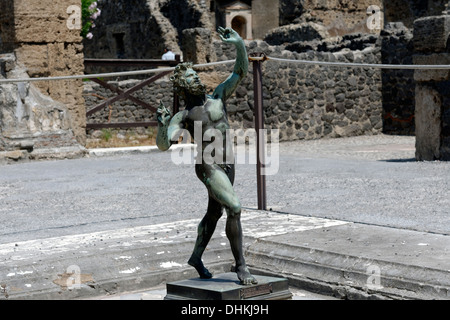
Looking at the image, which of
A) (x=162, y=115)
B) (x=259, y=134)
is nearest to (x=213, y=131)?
(x=162, y=115)

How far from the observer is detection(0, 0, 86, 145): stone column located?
1098 cm

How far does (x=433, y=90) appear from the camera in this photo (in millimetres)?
9289

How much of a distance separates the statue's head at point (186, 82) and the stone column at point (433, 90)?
6.01m

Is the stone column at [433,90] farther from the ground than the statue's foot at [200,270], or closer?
farther from the ground

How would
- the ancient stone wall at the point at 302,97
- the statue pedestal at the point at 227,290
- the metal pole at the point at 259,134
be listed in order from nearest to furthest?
the statue pedestal at the point at 227,290 → the metal pole at the point at 259,134 → the ancient stone wall at the point at 302,97

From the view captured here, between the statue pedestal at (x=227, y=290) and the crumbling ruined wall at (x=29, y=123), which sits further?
the crumbling ruined wall at (x=29, y=123)

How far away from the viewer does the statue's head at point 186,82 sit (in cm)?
368

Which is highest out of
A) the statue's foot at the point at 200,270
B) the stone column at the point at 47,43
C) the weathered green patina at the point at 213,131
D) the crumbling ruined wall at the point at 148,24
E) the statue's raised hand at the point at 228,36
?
the crumbling ruined wall at the point at 148,24

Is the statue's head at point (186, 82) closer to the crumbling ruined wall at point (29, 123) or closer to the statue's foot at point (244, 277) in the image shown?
the statue's foot at point (244, 277)

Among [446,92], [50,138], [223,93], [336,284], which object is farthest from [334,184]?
[50,138]

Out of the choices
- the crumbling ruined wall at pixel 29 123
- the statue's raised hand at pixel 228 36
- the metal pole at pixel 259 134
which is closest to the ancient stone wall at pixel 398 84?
the crumbling ruined wall at pixel 29 123

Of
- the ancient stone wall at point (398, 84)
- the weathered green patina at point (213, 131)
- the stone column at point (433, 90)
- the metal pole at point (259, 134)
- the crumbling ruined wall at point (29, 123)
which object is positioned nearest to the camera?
the weathered green patina at point (213, 131)

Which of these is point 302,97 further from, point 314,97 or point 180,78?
point 180,78
